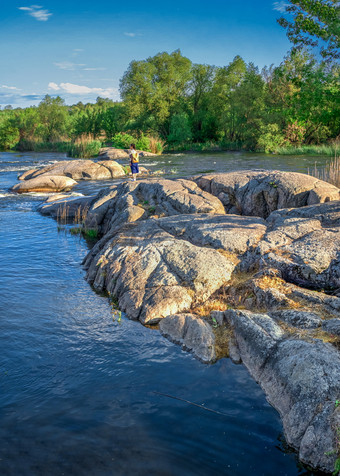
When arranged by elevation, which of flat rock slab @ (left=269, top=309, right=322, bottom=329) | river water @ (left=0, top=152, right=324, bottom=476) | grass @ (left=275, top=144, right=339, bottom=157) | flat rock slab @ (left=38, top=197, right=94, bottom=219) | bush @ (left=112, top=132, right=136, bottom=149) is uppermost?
bush @ (left=112, top=132, right=136, bottom=149)

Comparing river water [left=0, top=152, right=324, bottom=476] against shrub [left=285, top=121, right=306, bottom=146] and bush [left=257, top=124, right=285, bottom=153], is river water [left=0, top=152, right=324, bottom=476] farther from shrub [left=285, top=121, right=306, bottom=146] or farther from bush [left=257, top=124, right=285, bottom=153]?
shrub [left=285, top=121, right=306, bottom=146]

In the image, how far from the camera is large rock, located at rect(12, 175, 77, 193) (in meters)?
22.4

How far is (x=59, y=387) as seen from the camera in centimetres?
530

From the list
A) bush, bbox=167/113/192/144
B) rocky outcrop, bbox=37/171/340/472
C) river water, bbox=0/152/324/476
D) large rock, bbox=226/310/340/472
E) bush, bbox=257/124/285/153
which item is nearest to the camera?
large rock, bbox=226/310/340/472

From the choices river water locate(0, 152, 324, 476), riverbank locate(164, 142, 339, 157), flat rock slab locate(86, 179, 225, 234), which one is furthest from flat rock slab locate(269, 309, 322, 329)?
riverbank locate(164, 142, 339, 157)

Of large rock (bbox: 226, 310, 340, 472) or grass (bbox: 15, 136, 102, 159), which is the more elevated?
grass (bbox: 15, 136, 102, 159)

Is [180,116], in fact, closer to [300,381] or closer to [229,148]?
[229,148]

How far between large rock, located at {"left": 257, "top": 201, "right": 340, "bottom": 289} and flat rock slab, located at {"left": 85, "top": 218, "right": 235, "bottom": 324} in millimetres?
993

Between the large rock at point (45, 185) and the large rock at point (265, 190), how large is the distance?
12.2 meters

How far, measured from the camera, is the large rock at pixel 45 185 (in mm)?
22445

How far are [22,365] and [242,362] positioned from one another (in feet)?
10.6

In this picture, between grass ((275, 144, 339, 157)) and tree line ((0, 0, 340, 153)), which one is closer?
grass ((275, 144, 339, 157))

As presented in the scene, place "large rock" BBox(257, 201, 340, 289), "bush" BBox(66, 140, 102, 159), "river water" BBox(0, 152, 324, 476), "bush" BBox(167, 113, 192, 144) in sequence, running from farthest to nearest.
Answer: "bush" BBox(167, 113, 192, 144) → "bush" BBox(66, 140, 102, 159) → "large rock" BBox(257, 201, 340, 289) → "river water" BBox(0, 152, 324, 476)

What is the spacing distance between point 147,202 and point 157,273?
17.1ft
